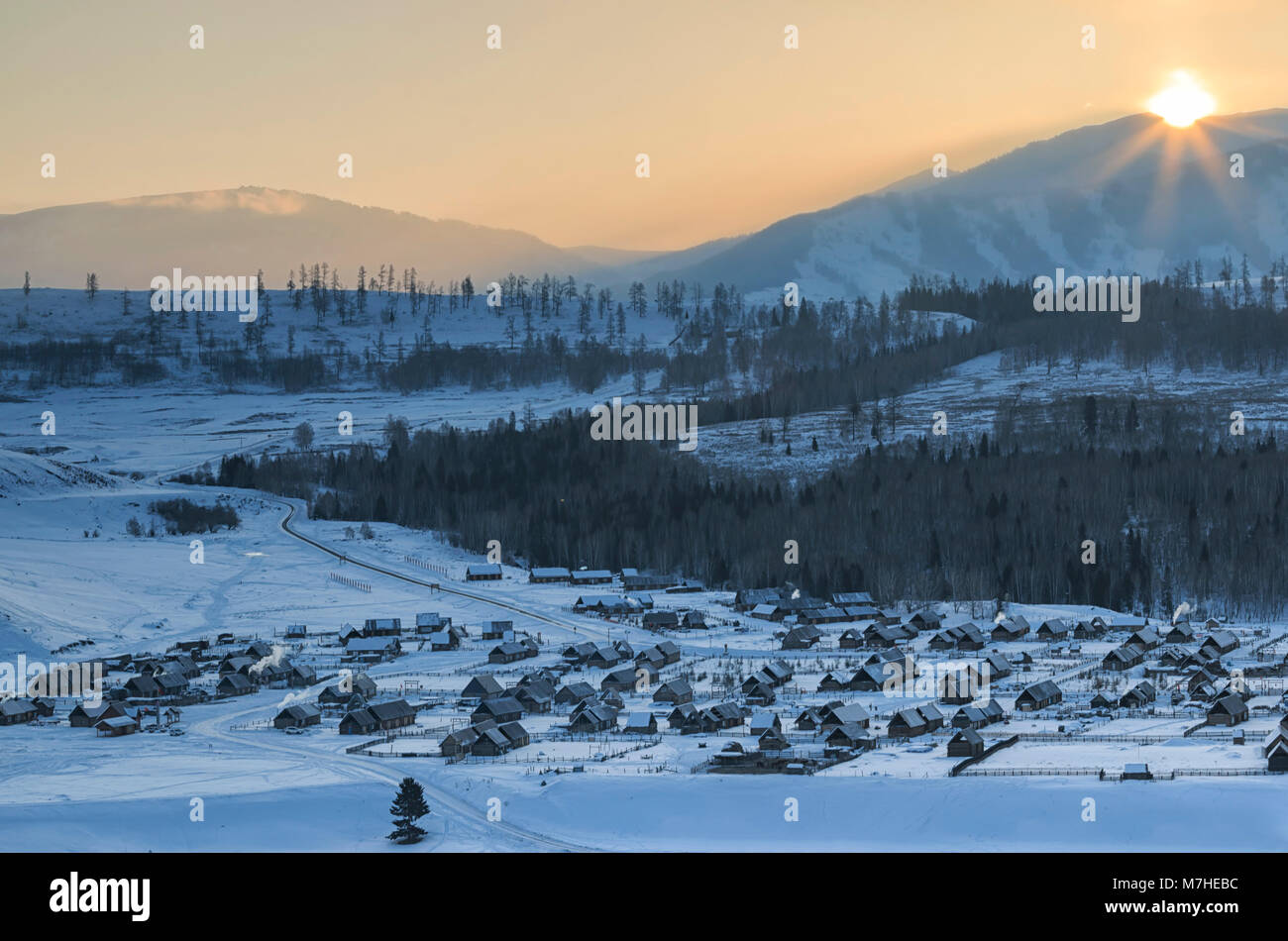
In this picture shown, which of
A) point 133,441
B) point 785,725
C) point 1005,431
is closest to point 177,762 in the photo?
point 785,725

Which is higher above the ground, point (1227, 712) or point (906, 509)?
point (906, 509)

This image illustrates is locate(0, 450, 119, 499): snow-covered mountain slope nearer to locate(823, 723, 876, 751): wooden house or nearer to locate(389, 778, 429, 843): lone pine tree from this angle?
locate(823, 723, 876, 751): wooden house

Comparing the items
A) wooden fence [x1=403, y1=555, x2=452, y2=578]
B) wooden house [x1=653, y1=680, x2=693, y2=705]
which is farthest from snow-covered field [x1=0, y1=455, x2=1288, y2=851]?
wooden fence [x1=403, y1=555, x2=452, y2=578]

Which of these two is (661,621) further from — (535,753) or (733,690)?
(535,753)

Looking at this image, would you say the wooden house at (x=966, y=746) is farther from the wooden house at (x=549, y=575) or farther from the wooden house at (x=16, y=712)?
the wooden house at (x=549, y=575)

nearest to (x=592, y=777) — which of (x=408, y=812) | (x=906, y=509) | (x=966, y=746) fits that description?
(x=408, y=812)

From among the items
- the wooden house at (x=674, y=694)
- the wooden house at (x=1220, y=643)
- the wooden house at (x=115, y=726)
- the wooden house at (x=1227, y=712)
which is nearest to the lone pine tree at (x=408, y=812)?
the wooden house at (x=115, y=726)
